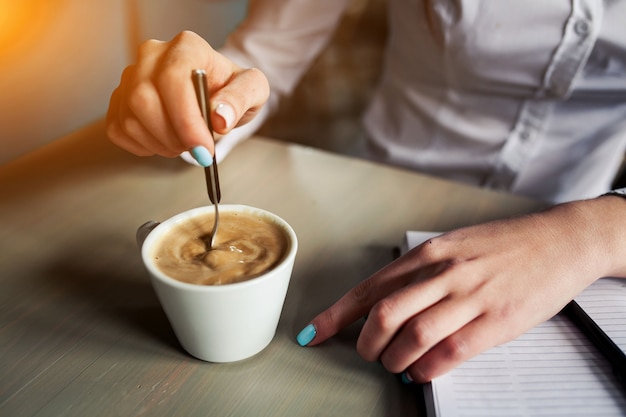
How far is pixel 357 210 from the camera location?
81 centimetres

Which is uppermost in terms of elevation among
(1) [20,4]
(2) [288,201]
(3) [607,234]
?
(1) [20,4]

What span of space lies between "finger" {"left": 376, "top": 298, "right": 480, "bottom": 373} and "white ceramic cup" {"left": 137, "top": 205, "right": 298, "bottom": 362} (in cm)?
12

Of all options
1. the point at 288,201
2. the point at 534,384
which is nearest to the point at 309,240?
the point at 288,201

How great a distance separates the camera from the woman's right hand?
22.5 inches

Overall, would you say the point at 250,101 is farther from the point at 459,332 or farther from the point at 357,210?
the point at 459,332

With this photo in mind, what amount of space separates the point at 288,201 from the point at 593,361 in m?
0.46

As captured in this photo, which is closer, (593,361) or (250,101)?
(593,361)

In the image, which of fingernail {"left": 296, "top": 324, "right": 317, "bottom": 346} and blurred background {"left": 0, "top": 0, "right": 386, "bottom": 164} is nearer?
fingernail {"left": 296, "top": 324, "right": 317, "bottom": 346}

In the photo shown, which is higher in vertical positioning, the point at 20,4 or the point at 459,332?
the point at 20,4

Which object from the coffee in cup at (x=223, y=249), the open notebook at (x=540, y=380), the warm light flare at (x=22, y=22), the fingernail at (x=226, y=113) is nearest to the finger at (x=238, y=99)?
the fingernail at (x=226, y=113)

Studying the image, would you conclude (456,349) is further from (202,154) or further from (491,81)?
(491,81)

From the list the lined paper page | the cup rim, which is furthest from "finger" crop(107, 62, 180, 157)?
the lined paper page

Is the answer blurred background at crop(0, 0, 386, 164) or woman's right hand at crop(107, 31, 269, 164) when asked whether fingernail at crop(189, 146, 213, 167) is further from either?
blurred background at crop(0, 0, 386, 164)

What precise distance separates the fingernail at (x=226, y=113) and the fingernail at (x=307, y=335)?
237 mm
